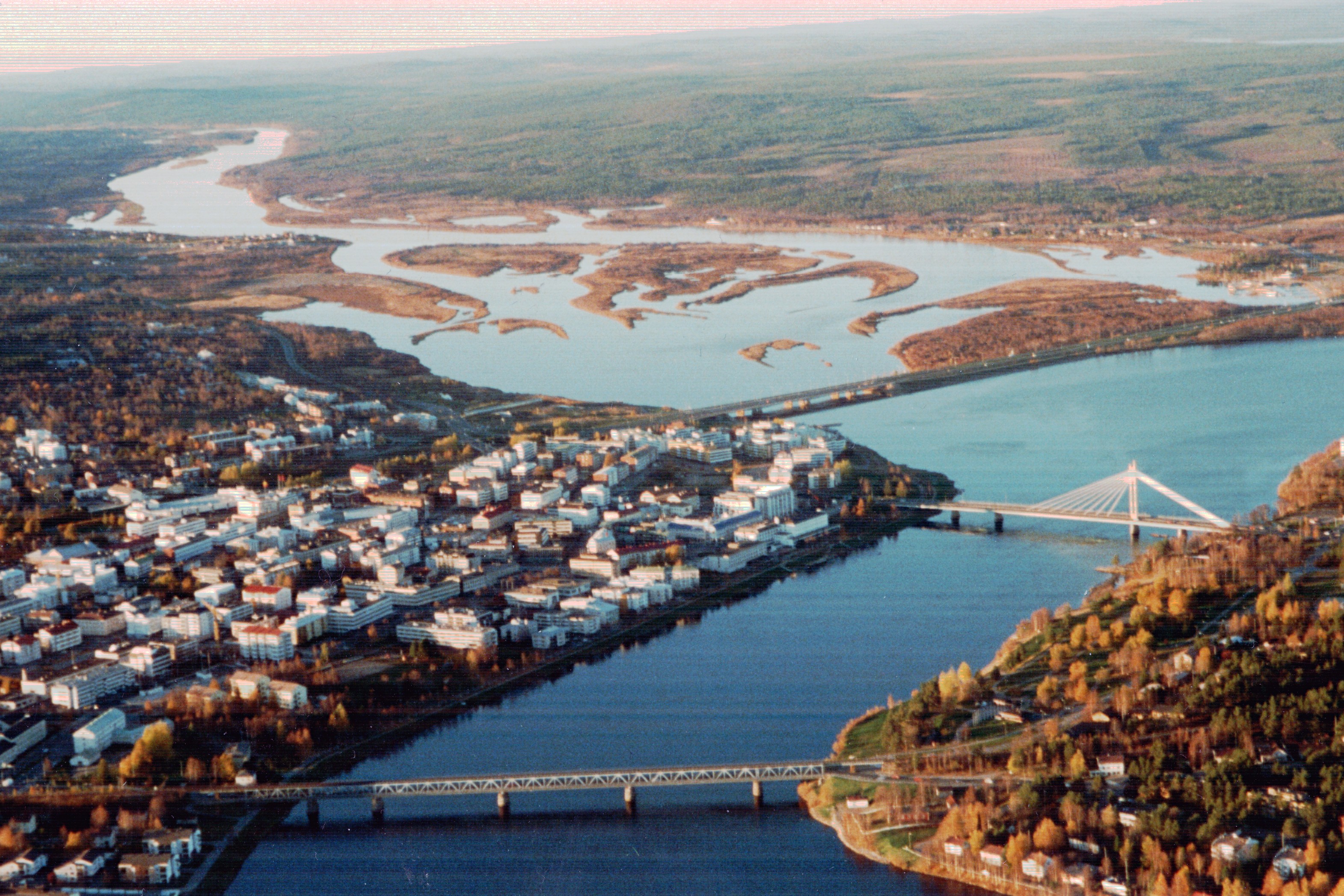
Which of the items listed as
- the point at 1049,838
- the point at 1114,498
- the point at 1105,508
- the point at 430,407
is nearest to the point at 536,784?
the point at 1049,838

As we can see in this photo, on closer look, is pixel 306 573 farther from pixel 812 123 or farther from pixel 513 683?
pixel 812 123

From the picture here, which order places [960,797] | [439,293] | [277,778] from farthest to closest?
1. [439,293]
2. [277,778]
3. [960,797]

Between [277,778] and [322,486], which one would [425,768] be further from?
[322,486]

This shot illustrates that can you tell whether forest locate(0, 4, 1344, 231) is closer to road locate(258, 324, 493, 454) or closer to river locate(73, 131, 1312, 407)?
river locate(73, 131, 1312, 407)

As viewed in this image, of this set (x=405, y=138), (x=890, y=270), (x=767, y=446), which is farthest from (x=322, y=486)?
(x=405, y=138)

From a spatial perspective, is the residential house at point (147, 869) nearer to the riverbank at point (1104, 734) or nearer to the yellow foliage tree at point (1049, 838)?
the riverbank at point (1104, 734)

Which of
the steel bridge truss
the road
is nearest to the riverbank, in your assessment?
the steel bridge truss
